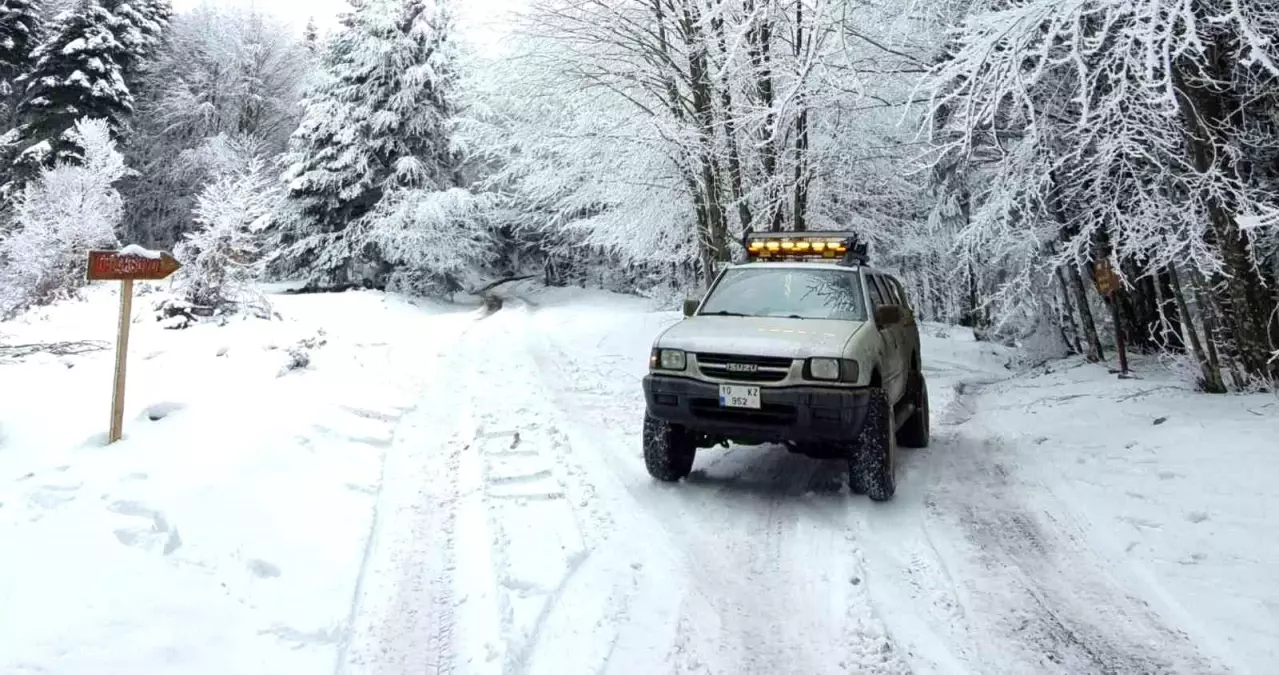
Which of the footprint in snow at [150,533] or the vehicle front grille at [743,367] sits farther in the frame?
the vehicle front grille at [743,367]

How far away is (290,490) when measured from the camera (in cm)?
515

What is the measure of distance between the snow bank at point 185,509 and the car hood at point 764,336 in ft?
8.44

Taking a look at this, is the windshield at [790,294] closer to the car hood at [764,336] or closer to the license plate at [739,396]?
the car hood at [764,336]

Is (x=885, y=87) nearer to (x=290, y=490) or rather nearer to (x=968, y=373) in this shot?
(x=968, y=373)

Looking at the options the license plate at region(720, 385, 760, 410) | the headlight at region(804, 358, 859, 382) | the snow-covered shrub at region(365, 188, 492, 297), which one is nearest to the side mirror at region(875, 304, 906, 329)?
the headlight at region(804, 358, 859, 382)

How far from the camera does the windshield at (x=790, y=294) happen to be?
6012mm

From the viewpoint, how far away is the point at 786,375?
4988 millimetres

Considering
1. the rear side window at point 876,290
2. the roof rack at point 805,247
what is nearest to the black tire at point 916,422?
the rear side window at point 876,290

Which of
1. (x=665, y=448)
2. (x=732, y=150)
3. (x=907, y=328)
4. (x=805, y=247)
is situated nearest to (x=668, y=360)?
(x=665, y=448)

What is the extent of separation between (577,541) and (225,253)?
410 inches

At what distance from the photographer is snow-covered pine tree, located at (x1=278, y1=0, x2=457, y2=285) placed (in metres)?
23.7

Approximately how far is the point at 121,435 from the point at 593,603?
4.27 metres

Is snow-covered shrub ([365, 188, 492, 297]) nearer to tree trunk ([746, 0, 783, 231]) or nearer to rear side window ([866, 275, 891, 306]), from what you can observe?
tree trunk ([746, 0, 783, 231])

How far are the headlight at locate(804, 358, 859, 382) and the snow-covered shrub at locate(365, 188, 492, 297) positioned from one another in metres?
19.3
